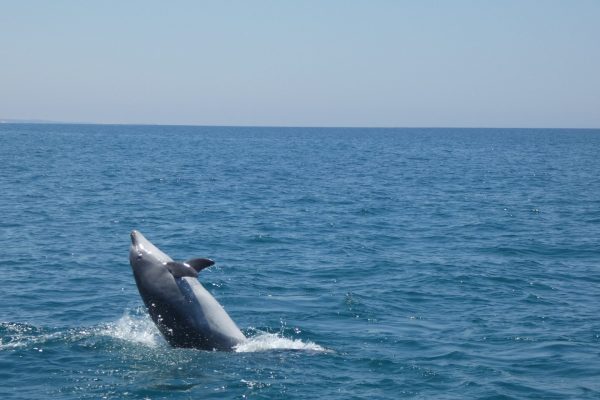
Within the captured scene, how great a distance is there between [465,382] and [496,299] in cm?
831

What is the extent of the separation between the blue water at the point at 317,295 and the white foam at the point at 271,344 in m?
0.08

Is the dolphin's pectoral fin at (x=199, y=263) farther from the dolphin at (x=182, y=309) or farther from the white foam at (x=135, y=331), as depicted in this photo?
the white foam at (x=135, y=331)

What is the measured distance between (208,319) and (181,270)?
4.52ft

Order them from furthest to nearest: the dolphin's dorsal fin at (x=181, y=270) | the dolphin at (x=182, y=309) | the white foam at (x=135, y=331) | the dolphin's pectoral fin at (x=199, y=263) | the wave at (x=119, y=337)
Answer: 1. the white foam at (x=135, y=331)
2. the wave at (x=119, y=337)
3. the dolphin at (x=182, y=309)
4. the dolphin's dorsal fin at (x=181, y=270)
5. the dolphin's pectoral fin at (x=199, y=263)

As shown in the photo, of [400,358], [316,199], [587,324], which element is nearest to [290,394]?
[400,358]

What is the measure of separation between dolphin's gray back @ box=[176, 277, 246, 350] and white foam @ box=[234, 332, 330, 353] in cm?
23

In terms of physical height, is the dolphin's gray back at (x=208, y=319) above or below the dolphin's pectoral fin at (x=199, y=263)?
below

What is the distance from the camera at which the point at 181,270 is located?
17.6 metres

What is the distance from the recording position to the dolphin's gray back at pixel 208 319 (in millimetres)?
17828

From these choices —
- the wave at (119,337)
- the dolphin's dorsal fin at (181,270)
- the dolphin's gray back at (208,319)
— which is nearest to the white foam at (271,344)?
the wave at (119,337)

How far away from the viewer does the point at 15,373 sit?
54.9 ft

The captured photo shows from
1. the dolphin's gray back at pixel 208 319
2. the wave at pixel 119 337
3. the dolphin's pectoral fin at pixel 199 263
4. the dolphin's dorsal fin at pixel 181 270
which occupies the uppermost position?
the dolphin's pectoral fin at pixel 199 263

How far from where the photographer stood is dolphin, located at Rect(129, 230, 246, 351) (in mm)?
17781

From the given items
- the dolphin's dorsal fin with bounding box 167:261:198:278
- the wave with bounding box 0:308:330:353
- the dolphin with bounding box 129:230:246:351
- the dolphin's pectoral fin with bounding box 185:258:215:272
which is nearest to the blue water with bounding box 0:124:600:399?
the wave with bounding box 0:308:330:353
